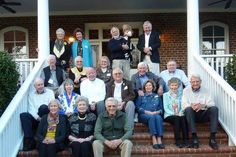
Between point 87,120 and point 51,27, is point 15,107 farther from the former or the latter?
point 51,27

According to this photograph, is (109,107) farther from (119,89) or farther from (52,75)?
(52,75)

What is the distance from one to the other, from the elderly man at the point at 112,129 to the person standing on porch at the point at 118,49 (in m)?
2.25

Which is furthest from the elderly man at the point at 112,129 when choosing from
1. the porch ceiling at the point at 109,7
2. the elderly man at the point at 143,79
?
the porch ceiling at the point at 109,7

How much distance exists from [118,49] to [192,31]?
1787mm

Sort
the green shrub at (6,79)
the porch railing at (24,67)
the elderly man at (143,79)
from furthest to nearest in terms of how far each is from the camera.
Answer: the porch railing at (24,67) → the elderly man at (143,79) → the green shrub at (6,79)

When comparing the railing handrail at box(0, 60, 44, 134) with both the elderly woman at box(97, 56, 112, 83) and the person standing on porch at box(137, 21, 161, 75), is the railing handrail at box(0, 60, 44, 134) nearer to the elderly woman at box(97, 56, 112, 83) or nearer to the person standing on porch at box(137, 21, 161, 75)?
the elderly woman at box(97, 56, 112, 83)

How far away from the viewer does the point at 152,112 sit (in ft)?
26.5

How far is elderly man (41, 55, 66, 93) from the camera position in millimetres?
8914

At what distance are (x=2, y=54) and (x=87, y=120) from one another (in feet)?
6.23

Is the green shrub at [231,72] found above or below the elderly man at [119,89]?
above

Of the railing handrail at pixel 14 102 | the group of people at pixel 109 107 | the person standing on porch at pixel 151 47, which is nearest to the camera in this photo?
the railing handrail at pixel 14 102

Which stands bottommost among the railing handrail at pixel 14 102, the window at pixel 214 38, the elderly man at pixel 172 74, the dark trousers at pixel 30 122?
the dark trousers at pixel 30 122

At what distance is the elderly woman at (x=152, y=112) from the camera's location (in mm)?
7719

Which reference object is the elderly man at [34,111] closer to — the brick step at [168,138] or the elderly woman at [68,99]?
the elderly woman at [68,99]
